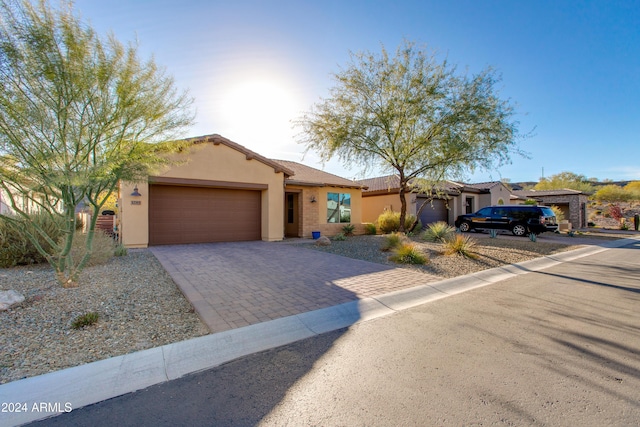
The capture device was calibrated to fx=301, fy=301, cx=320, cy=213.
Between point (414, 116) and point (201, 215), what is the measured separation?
9.92m

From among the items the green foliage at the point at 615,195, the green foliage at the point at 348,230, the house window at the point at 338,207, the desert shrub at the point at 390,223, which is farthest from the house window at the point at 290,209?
the green foliage at the point at 615,195

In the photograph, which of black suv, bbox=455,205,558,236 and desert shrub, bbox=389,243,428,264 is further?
black suv, bbox=455,205,558,236

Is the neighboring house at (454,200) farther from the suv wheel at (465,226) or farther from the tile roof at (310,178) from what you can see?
the tile roof at (310,178)

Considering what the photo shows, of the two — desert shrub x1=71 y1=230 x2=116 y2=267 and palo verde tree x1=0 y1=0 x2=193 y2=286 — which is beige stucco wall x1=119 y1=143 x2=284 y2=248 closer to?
desert shrub x1=71 y1=230 x2=116 y2=267

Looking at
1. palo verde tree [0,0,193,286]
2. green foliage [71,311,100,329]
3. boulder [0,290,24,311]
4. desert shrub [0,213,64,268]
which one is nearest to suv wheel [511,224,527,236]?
palo verde tree [0,0,193,286]

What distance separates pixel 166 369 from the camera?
3236 mm

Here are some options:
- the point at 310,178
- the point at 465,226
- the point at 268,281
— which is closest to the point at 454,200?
the point at 465,226

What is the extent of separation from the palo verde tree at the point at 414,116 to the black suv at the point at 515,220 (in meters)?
6.00

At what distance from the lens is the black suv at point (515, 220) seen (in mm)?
16625

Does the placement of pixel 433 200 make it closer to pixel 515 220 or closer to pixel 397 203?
pixel 397 203

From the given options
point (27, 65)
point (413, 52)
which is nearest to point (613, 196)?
point (413, 52)

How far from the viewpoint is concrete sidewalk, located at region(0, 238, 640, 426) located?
273 cm

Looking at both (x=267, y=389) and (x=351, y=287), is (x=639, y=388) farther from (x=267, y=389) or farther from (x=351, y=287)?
(x=351, y=287)

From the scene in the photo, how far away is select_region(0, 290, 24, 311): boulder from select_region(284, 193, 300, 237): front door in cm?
1202
